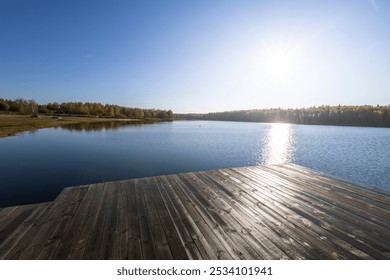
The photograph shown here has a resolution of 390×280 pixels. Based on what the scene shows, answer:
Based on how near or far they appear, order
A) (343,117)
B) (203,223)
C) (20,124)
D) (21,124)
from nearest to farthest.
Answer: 1. (203,223)
2. (20,124)
3. (21,124)
4. (343,117)

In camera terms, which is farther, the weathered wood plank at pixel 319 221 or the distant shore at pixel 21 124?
the distant shore at pixel 21 124

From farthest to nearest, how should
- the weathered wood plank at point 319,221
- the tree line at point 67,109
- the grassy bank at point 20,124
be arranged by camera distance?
the tree line at point 67,109 < the grassy bank at point 20,124 < the weathered wood plank at point 319,221

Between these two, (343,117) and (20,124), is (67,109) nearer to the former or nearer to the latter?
(20,124)

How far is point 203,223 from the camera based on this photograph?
417cm

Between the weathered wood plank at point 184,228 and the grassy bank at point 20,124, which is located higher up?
the weathered wood plank at point 184,228

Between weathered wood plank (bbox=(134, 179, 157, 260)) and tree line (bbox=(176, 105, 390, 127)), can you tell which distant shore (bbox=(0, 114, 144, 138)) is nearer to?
weathered wood plank (bbox=(134, 179, 157, 260))

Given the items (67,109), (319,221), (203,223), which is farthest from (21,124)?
(67,109)

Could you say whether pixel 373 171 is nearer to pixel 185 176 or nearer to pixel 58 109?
pixel 185 176

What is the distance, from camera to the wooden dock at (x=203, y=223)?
326 cm

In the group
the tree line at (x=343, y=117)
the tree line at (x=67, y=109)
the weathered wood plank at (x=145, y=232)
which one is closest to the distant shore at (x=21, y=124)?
the weathered wood plank at (x=145, y=232)

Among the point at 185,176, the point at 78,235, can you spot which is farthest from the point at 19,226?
the point at 185,176

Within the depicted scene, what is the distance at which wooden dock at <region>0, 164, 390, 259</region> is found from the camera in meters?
3.26

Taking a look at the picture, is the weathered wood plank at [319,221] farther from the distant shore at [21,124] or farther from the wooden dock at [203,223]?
the distant shore at [21,124]
